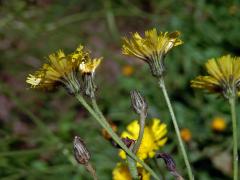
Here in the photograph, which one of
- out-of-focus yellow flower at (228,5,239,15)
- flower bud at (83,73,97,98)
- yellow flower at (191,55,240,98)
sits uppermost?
out-of-focus yellow flower at (228,5,239,15)

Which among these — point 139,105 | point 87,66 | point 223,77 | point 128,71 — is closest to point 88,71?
point 87,66

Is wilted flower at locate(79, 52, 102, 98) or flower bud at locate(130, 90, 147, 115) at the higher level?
wilted flower at locate(79, 52, 102, 98)

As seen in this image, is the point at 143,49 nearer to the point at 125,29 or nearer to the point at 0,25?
the point at 0,25

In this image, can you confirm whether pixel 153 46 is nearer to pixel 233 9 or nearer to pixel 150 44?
pixel 150 44

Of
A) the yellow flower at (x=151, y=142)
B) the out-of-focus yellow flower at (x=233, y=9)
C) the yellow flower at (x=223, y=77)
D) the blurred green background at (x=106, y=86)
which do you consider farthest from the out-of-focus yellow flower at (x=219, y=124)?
the yellow flower at (x=223, y=77)

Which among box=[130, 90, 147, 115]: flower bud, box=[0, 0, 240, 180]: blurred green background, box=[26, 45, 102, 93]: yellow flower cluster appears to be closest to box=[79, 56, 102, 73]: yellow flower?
box=[26, 45, 102, 93]: yellow flower cluster

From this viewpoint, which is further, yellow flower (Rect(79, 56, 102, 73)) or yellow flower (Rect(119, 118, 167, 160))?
yellow flower (Rect(119, 118, 167, 160))

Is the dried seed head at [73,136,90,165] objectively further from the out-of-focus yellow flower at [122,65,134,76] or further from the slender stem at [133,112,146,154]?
the out-of-focus yellow flower at [122,65,134,76]
